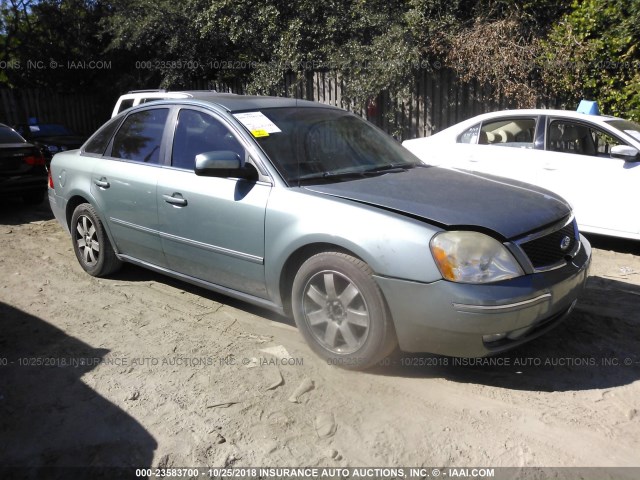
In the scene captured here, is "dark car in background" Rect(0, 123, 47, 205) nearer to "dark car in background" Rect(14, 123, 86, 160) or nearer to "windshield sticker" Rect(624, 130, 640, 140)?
"dark car in background" Rect(14, 123, 86, 160)

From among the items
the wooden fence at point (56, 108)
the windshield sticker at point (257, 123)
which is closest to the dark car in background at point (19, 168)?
the windshield sticker at point (257, 123)

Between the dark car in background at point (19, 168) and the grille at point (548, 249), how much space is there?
319 inches

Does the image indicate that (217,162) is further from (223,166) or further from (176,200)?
(176,200)

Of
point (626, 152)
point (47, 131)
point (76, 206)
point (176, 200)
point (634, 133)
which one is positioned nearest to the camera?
point (176, 200)

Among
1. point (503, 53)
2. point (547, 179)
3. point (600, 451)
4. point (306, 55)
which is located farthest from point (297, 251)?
point (306, 55)

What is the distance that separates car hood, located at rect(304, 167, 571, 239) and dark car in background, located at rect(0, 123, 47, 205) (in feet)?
22.5

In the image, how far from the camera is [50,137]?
14445 millimetres

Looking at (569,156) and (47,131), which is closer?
(569,156)

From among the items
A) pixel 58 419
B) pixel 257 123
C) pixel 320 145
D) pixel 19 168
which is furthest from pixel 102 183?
pixel 19 168

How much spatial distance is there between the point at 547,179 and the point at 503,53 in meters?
4.09

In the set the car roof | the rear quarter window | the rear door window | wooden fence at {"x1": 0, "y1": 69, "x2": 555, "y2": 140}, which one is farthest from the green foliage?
the rear quarter window

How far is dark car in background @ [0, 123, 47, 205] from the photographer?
29.3 ft

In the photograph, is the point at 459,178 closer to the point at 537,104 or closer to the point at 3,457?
the point at 3,457

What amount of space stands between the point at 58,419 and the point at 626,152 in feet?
19.1
